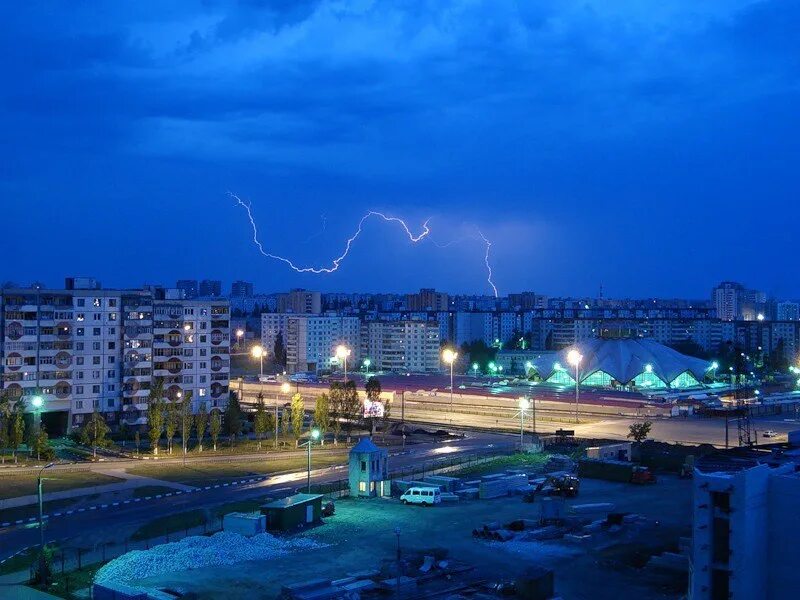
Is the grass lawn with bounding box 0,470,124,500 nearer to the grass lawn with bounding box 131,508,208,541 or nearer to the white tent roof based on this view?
the grass lawn with bounding box 131,508,208,541

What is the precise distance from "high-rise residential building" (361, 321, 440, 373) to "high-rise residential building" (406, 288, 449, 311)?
51.7 m

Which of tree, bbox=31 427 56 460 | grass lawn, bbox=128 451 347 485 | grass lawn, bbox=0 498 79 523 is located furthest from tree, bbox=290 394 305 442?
grass lawn, bbox=0 498 79 523

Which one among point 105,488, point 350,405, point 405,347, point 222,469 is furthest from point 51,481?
point 405,347

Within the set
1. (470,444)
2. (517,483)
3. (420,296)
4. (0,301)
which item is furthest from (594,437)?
(420,296)

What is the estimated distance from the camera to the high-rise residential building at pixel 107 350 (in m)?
35.8

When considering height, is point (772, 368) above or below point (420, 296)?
below

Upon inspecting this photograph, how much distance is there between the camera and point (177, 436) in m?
36.0

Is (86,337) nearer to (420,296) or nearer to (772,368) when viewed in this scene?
(772,368)

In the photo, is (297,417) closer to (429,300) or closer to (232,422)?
(232,422)

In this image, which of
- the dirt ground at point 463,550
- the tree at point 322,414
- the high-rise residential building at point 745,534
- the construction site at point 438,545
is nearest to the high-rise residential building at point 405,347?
the tree at point 322,414

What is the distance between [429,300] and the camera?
137 m

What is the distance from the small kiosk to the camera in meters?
22.3

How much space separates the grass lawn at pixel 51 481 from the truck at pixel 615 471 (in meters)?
13.8

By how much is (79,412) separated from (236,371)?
39316 millimetres
